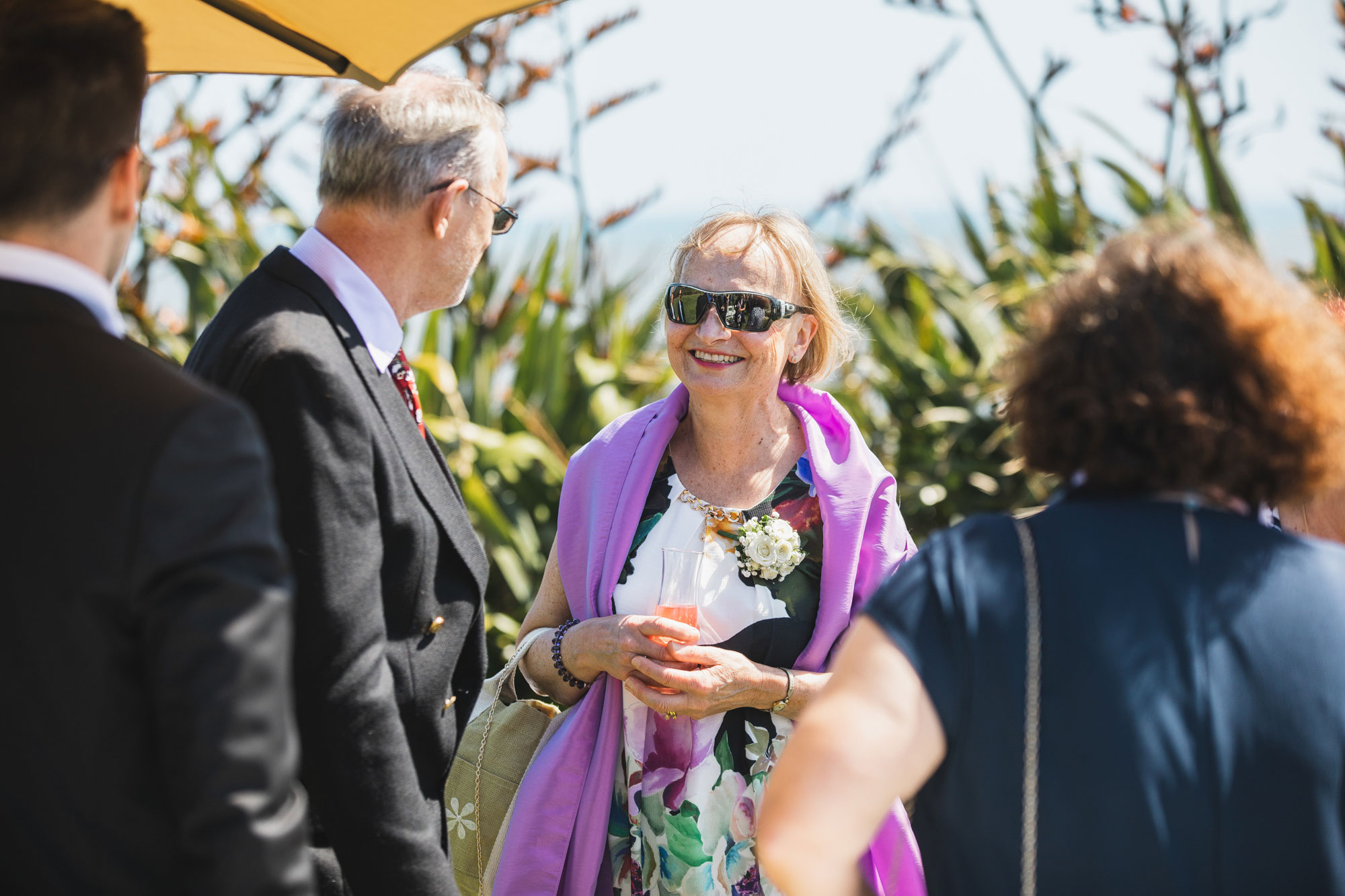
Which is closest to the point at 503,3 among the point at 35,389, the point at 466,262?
the point at 466,262

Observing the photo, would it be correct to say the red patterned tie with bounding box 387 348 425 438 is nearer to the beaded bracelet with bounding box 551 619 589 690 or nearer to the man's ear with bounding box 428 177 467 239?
the man's ear with bounding box 428 177 467 239

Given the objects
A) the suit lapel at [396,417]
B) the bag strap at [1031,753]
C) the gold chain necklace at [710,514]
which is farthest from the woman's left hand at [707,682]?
the bag strap at [1031,753]

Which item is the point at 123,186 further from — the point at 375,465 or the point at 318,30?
the point at 318,30

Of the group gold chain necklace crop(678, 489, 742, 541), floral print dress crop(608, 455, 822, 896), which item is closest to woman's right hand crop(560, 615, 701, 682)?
floral print dress crop(608, 455, 822, 896)

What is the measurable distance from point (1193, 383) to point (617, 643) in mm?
1237

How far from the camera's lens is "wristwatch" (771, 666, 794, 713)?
218cm

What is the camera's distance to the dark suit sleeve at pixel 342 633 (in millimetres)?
1642

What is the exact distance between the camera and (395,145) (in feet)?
6.33

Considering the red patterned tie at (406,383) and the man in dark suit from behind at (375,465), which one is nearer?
the man in dark suit from behind at (375,465)

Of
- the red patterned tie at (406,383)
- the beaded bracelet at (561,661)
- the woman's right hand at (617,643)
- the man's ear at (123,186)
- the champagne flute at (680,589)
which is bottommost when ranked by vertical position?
the beaded bracelet at (561,661)

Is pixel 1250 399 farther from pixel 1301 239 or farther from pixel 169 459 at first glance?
pixel 1301 239

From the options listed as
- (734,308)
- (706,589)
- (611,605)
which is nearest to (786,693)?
(706,589)

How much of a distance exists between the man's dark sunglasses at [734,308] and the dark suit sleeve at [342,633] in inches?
35.7

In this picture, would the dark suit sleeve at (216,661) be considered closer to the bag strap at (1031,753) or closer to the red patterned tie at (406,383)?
the bag strap at (1031,753)
